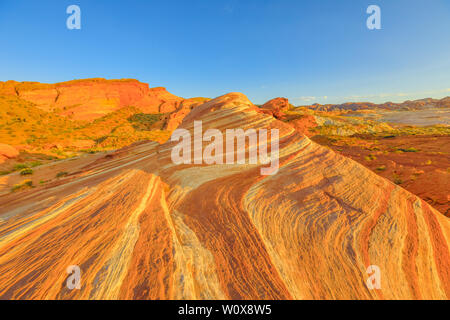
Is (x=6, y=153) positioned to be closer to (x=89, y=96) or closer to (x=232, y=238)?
(x=232, y=238)

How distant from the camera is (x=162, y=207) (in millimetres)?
2418

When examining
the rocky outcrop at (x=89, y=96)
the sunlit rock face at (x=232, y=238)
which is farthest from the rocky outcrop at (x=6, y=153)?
the rocky outcrop at (x=89, y=96)

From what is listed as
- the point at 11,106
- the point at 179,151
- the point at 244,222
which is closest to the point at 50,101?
the point at 11,106

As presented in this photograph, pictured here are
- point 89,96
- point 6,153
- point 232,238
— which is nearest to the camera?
point 232,238

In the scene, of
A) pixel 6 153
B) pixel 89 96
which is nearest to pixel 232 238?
pixel 6 153

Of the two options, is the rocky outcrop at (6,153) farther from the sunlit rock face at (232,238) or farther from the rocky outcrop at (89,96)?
the rocky outcrop at (89,96)

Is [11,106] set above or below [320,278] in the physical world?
above

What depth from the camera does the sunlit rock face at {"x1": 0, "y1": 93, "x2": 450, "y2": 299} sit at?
1412 mm

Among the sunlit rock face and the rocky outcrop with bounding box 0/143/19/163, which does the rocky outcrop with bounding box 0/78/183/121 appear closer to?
the rocky outcrop with bounding box 0/143/19/163

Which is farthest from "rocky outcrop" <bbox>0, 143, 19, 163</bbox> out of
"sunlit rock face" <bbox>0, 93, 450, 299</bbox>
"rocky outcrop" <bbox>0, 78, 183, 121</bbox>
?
"rocky outcrop" <bbox>0, 78, 183, 121</bbox>

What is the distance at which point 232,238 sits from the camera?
73.5 inches
